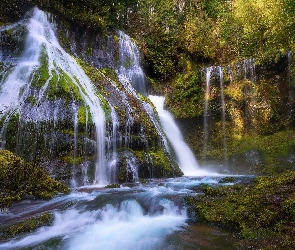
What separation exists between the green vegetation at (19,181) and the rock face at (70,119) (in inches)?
35.4

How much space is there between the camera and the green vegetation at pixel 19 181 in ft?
23.6

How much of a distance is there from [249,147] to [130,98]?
19.9ft

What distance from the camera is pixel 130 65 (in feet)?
54.7

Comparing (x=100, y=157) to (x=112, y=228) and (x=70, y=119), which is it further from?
(x=112, y=228)

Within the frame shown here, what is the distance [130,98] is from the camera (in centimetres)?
1300

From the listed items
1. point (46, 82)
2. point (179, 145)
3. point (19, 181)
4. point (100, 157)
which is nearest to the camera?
point (19, 181)

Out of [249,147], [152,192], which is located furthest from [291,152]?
[152,192]

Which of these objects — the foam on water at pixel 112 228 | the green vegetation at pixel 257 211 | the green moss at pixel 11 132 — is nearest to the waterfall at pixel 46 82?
the green moss at pixel 11 132

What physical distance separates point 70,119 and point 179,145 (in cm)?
621

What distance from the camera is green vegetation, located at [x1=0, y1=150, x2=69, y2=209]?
7203mm

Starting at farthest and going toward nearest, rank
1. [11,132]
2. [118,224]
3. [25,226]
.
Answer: [11,132] < [118,224] < [25,226]

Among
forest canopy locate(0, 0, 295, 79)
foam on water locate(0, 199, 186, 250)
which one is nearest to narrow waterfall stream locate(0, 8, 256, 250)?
foam on water locate(0, 199, 186, 250)

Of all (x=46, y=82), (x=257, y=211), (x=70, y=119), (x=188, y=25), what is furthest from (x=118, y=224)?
(x=188, y=25)

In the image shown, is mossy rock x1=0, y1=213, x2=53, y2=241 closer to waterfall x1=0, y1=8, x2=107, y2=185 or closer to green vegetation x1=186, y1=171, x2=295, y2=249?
green vegetation x1=186, y1=171, x2=295, y2=249
